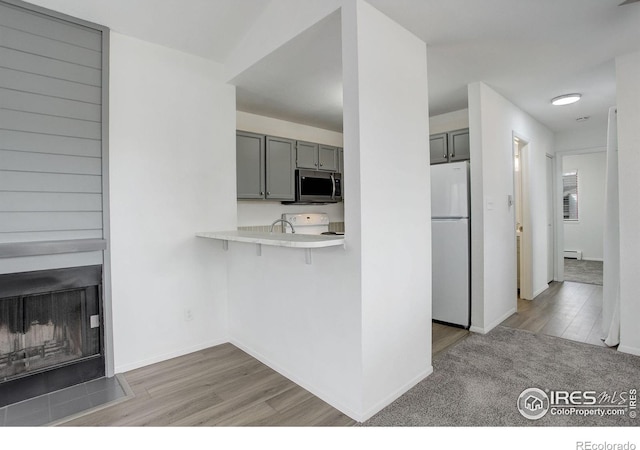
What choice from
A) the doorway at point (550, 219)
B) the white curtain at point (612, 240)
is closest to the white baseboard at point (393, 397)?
the white curtain at point (612, 240)

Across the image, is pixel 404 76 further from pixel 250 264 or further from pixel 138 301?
pixel 138 301

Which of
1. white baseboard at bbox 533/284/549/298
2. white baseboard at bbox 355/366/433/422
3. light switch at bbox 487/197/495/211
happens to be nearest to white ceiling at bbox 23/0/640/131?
light switch at bbox 487/197/495/211

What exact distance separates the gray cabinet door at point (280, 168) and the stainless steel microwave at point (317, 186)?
11cm

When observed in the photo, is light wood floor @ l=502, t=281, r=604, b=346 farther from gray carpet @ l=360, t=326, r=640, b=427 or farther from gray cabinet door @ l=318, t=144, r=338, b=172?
gray cabinet door @ l=318, t=144, r=338, b=172

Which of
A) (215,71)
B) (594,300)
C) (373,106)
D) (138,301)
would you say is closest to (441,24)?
(373,106)

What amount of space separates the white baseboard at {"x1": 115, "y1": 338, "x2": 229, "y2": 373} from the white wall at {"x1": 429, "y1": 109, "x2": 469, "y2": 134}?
12.5 feet

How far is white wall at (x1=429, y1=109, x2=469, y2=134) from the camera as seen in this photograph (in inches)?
166

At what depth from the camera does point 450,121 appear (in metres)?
4.36

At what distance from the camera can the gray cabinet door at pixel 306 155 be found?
418 cm

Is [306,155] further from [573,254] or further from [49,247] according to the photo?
[573,254]

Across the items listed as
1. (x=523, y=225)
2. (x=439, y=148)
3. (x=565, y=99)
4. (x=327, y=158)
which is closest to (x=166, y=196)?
(x=327, y=158)

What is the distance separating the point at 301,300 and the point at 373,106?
141 centimetres

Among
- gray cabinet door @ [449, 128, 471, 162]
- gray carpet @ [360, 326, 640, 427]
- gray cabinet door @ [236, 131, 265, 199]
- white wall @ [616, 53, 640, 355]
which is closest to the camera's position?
gray carpet @ [360, 326, 640, 427]

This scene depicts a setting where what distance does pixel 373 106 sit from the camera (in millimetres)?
2041
